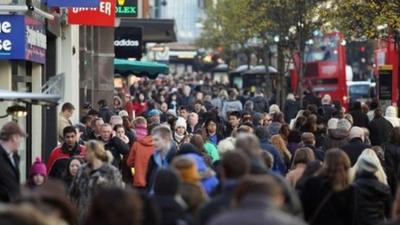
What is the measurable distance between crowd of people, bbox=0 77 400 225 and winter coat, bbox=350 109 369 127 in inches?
107

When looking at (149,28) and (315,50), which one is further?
(315,50)

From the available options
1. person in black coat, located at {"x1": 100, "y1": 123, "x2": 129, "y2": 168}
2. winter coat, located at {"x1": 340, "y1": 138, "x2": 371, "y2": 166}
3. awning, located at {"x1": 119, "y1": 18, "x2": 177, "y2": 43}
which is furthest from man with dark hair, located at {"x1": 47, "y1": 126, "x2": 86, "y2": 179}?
awning, located at {"x1": 119, "y1": 18, "x2": 177, "y2": 43}

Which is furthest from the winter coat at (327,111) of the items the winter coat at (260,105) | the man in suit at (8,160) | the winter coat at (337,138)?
the man in suit at (8,160)

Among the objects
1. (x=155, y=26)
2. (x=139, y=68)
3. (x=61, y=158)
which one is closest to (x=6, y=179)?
(x=61, y=158)

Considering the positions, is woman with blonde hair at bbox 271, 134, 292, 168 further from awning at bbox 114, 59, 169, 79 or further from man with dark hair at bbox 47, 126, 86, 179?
awning at bbox 114, 59, 169, 79

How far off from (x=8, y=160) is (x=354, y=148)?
572cm

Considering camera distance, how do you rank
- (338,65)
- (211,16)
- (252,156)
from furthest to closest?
(211,16), (338,65), (252,156)

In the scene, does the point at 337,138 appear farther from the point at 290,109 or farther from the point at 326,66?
the point at 326,66

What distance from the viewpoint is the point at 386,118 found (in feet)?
81.3

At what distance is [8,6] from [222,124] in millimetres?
6862

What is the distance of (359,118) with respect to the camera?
26.8m

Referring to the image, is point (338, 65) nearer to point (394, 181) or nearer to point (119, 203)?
point (394, 181)

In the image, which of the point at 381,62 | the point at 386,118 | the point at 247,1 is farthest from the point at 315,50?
the point at 386,118

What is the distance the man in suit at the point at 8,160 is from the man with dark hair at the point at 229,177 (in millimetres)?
3347
